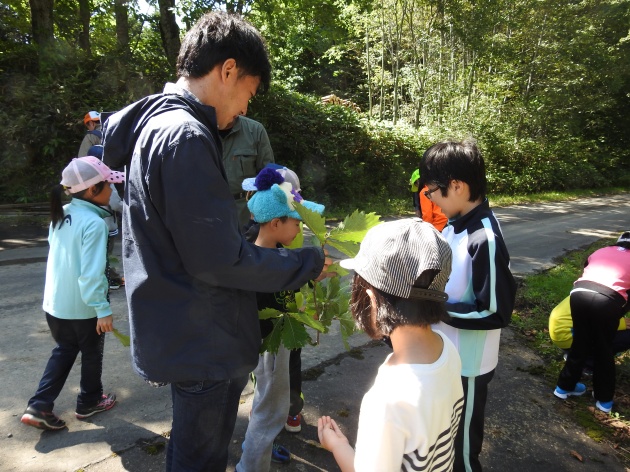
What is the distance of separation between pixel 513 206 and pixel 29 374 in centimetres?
1606

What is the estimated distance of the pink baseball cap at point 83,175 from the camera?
2881mm

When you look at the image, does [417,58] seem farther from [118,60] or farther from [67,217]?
[67,217]

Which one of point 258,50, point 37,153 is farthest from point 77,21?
point 258,50

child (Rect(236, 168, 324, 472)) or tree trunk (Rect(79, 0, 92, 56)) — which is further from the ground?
tree trunk (Rect(79, 0, 92, 56))

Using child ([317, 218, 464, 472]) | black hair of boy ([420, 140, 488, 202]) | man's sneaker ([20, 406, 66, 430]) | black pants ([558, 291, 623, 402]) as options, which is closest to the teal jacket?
man's sneaker ([20, 406, 66, 430])

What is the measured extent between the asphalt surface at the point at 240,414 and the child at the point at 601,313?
0.34 m

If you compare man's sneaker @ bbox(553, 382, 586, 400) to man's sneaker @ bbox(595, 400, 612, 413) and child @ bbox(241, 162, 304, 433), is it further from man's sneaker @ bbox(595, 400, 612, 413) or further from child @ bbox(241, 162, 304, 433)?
child @ bbox(241, 162, 304, 433)

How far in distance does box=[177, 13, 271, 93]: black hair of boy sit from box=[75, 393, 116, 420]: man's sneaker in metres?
2.42

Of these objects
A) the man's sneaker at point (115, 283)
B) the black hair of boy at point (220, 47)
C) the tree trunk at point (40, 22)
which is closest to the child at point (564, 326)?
the black hair of boy at point (220, 47)

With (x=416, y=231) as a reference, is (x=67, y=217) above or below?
below

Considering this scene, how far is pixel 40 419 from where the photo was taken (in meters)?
2.82

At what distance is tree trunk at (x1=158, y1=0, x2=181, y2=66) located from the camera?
10.2 metres

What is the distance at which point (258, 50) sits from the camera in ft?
5.49

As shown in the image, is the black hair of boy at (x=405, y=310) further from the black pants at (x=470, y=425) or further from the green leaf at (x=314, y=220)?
the black pants at (x=470, y=425)
